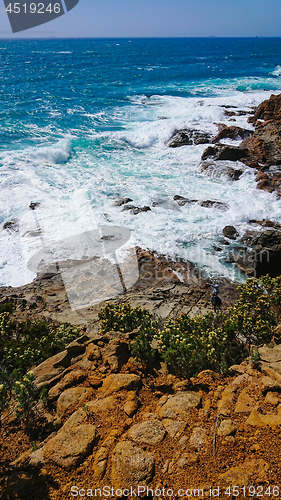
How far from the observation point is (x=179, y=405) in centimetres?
440

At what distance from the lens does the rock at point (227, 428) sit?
3735mm

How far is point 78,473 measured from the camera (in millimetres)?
3527

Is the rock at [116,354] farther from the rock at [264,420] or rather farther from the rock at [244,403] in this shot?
the rock at [264,420]

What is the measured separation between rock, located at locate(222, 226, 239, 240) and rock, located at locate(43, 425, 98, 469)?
10.8 m

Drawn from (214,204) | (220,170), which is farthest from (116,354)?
(220,170)

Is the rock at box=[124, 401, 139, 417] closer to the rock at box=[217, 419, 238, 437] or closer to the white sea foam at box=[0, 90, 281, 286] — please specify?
the rock at box=[217, 419, 238, 437]

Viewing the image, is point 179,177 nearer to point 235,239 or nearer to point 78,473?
point 235,239

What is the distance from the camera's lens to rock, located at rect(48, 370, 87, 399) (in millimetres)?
4969

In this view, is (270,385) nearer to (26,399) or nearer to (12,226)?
(26,399)

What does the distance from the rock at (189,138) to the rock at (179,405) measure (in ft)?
69.5

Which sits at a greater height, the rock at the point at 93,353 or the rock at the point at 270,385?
the rock at the point at 270,385

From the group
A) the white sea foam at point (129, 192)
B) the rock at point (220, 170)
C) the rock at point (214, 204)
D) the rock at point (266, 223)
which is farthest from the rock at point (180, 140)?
the rock at point (266, 223)

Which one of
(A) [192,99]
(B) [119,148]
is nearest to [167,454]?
(B) [119,148]

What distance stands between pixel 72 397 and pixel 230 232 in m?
10.6
